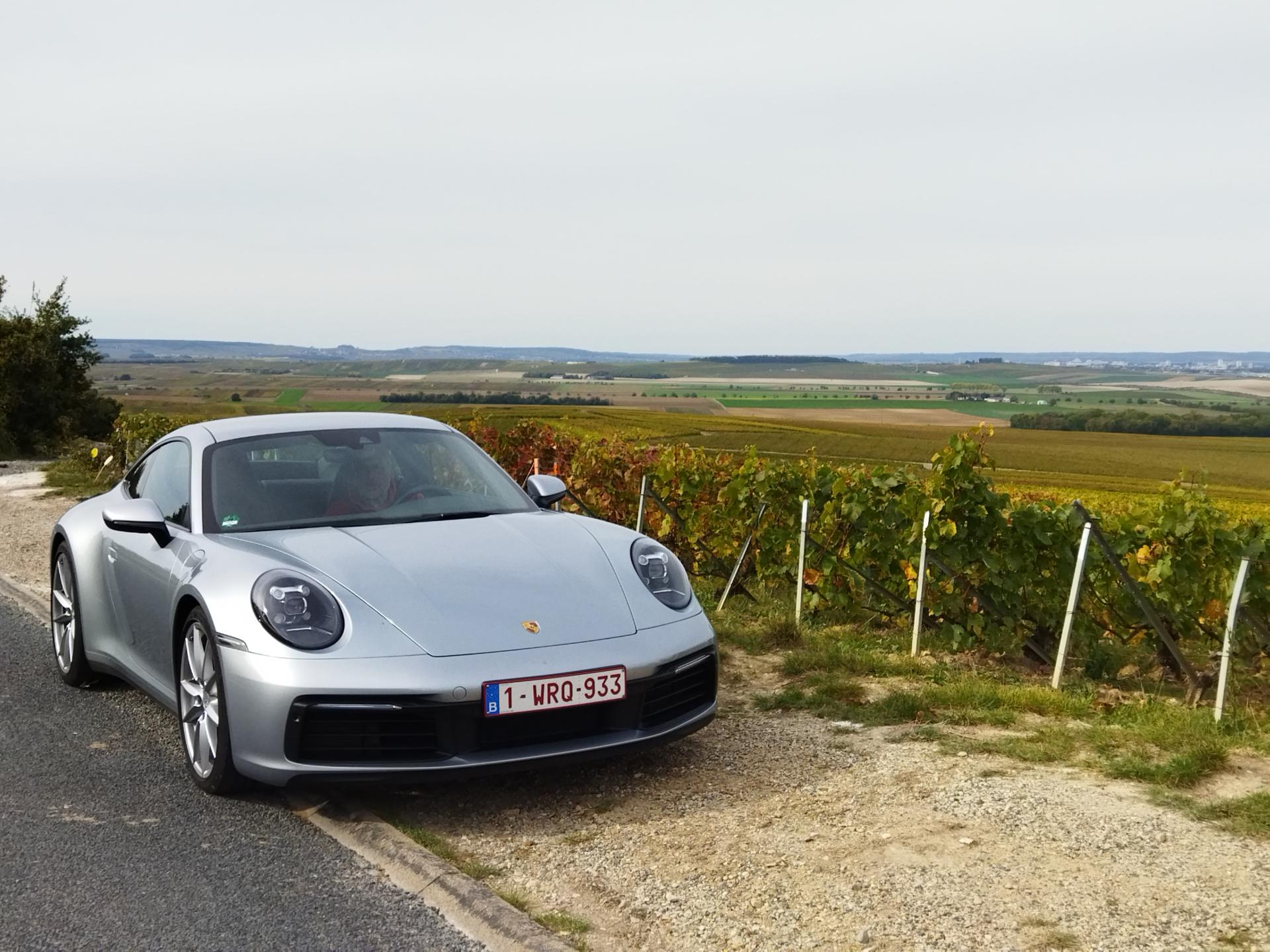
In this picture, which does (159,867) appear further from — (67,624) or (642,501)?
(642,501)

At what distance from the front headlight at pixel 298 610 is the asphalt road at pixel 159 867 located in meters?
0.74

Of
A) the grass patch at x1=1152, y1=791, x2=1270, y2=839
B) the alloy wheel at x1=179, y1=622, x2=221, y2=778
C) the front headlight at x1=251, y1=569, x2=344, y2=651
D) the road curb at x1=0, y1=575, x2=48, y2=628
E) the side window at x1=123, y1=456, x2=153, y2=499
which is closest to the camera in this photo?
the grass patch at x1=1152, y1=791, x2=1270, y2=839

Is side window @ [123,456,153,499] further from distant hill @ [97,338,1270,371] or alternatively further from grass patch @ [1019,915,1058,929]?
distant hill @ [97,338,1270,371]

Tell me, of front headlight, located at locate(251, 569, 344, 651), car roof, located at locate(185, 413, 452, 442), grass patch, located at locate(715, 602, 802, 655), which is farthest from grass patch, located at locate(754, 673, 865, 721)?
front headlight, located at locate(251, 569, 344, 651)

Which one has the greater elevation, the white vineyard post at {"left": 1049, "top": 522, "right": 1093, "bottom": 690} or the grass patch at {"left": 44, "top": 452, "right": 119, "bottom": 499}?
the white vineyard post at {"left": 1049, "top": 522, "right": 1093, "bottom": 690}

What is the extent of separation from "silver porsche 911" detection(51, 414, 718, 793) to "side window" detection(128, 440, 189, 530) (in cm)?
2

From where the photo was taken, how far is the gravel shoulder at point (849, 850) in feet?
12.0

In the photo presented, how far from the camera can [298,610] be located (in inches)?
187

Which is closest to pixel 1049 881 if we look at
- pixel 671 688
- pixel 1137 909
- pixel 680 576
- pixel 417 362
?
pixel 1137 909

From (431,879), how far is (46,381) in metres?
41.0

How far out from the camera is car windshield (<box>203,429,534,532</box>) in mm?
5723

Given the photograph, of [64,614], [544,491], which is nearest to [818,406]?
[64,614]

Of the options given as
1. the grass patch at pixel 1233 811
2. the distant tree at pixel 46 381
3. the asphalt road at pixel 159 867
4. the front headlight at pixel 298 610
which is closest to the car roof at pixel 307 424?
the front headlight at pixel 298 610

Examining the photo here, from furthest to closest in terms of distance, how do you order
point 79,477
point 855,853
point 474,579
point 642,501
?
1. point 79,477
2. point 642,501
3. point 474,579
4. point 855,853
